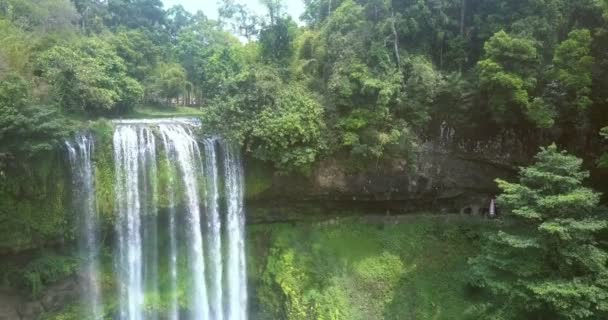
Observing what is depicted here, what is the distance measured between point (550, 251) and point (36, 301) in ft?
49.2

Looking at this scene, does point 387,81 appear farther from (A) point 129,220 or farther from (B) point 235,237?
(A) point 129,220

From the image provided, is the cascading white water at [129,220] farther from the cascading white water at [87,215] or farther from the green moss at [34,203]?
the green moss at [34,203]

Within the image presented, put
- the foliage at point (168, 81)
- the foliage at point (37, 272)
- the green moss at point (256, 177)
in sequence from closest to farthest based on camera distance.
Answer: the foliage at point (37, 272)
the green moss at point (256, 177)
the foliage at point (168, 81)

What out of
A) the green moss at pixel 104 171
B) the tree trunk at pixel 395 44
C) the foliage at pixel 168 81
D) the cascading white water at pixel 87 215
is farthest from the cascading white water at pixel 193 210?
the foliage at pixel 168 81

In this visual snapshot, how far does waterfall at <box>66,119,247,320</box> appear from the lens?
14.6 meters

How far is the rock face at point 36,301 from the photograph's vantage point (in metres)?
13.9

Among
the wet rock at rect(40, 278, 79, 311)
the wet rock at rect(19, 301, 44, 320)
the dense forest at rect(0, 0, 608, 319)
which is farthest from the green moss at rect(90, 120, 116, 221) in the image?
the wet rock at rect(19, 301, 44, 320)

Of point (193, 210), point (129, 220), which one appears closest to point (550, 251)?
point (193, 210)

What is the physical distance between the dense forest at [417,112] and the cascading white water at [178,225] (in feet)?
3.42

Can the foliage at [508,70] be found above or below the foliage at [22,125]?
above

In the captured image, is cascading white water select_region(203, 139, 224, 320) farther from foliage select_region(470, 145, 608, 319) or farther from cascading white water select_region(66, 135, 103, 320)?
foliage select_region(470, 145, 608, 319)

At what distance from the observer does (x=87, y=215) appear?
1430 cm

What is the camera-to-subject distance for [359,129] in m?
16.5

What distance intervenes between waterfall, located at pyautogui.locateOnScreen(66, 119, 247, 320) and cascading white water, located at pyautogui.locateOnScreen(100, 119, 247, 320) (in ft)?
0.10
